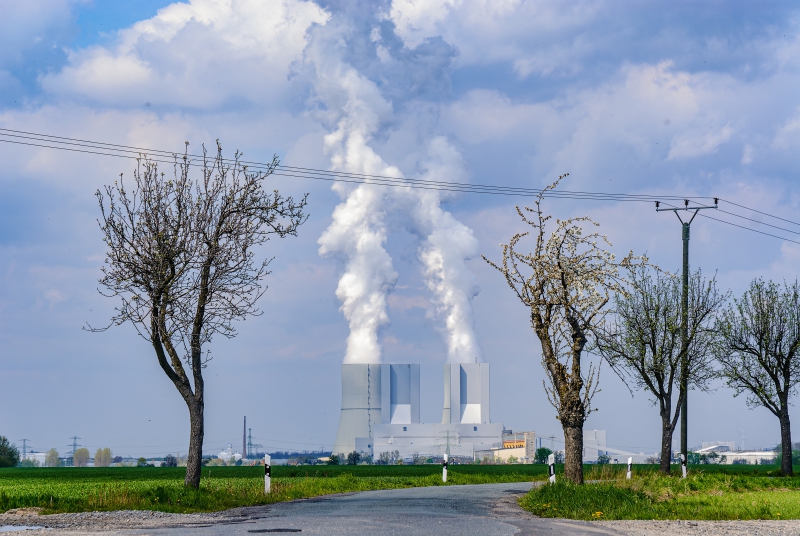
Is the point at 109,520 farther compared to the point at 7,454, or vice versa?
the point at 7,454

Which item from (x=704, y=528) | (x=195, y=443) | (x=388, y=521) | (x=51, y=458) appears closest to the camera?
(x=388, y=521)

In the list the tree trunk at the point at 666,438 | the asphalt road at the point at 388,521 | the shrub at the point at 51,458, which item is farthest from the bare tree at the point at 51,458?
the asphalt road at the point at 388,521

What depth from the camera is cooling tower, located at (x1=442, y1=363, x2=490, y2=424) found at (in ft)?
336

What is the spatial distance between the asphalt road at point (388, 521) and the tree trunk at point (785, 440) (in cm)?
2427

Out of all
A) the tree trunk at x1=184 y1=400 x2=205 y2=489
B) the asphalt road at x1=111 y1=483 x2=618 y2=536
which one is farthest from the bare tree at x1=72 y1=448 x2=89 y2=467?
the asphalt road at x1=111 y1=483 x2=618 y2=536

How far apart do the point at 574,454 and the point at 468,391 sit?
85.1 metres

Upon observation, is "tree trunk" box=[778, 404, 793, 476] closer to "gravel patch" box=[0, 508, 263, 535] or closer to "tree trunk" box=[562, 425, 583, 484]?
"tree trunk" box=[562, 425, 583, 484]

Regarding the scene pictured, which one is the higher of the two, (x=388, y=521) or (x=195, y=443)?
(x=195, y=443)

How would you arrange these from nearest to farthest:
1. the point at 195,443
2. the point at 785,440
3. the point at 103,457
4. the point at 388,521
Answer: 1. the point at 388,521
2. the point at 195,443
3. the point at 785,440
4. the point at 103,457

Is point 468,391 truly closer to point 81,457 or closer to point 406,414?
point 406,414

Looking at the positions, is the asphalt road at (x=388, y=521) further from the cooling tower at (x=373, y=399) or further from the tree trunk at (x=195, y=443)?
the cooling tower at (x=373, y=399)

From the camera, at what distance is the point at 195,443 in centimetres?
2141

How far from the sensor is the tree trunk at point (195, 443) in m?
21.3

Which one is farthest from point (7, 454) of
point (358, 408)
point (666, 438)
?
point (666, 438)
